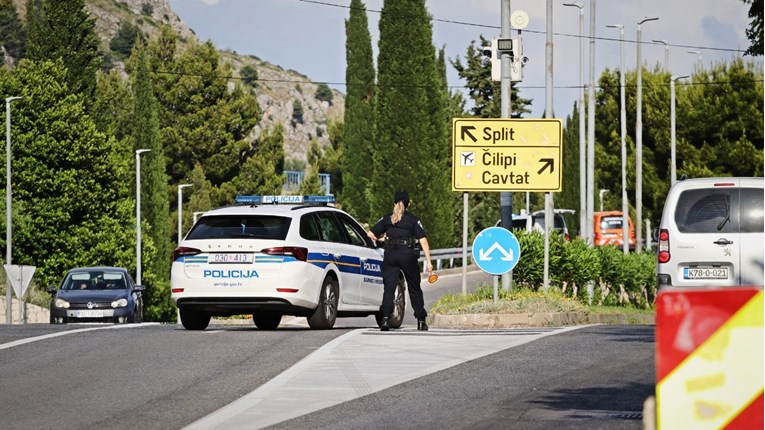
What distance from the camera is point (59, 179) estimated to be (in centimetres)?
6059

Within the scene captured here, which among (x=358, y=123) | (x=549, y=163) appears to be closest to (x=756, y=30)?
(x=549, y=163)

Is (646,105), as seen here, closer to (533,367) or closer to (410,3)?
(410,3)

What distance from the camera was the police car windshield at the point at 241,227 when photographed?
19344 mm

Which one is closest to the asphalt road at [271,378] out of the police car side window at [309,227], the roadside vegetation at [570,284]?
the police car side window at [309,227]

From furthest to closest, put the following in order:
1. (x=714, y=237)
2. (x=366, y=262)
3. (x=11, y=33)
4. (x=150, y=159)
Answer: (x=11, y=33) → (x=150, y=159) → (x=366, y=262) → (x=714, y=237)

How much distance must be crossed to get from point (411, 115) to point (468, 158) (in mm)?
44215

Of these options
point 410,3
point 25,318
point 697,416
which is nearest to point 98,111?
point 410,3

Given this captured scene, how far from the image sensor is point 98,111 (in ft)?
228

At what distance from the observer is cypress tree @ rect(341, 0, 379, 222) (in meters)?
81.4

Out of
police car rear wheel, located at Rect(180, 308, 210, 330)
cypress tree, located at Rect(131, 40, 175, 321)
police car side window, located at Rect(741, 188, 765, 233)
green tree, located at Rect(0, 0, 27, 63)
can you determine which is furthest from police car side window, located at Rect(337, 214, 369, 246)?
green tree, located at Rect(0, 0, 27, 63)

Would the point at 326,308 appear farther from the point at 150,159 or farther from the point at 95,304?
the point at 150,159

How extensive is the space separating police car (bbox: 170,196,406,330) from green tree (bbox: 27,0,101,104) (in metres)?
49.4

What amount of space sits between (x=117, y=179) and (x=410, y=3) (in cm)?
1517

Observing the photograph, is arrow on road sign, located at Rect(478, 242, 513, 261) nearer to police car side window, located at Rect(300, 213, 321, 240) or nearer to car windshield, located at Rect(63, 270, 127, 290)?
police car side window, located at Rect(300, 213, 321, 240)
